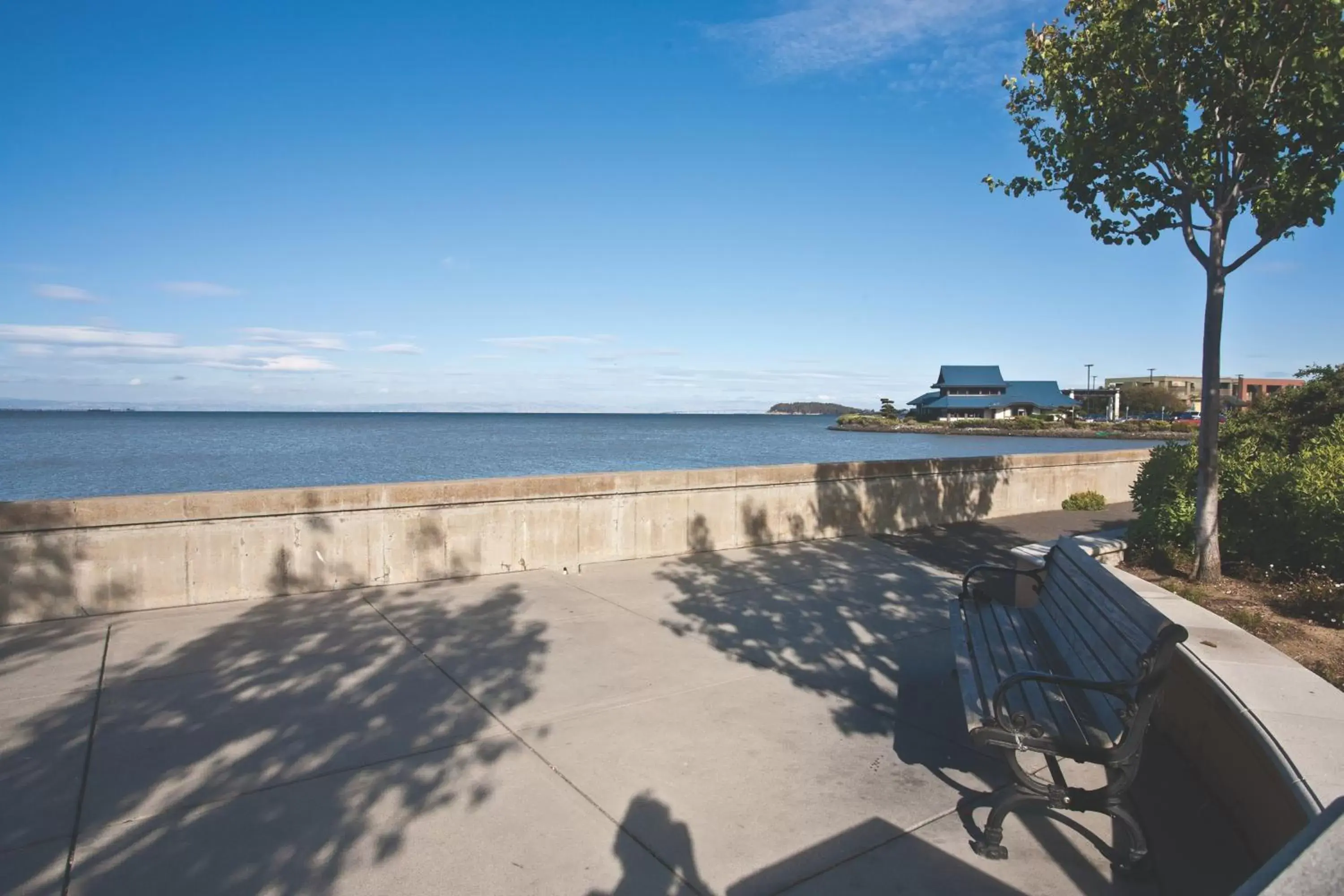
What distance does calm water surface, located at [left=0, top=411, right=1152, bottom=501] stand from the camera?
36.6 meters

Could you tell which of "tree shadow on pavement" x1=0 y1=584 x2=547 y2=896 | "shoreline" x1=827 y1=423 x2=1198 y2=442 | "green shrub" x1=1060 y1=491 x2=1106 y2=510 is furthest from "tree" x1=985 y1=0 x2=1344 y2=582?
"shoreline" x1=827 y1=423 x2=1198 y2=442

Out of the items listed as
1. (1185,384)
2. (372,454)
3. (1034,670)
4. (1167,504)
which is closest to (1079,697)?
(1034,670)

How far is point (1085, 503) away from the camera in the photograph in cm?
1518

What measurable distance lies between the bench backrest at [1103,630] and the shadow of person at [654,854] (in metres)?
1.86

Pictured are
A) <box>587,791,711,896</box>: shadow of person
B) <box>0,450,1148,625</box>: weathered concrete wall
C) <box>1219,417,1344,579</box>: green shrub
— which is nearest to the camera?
<box>587,791,711,896</box>: shadow of person

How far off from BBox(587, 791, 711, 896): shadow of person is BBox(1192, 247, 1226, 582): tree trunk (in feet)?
18.3

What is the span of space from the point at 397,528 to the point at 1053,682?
633cm

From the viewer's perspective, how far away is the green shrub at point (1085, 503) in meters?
15.1

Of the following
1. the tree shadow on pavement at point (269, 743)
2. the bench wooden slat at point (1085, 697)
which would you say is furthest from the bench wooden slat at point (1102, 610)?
the tree shadow on pavement at point (269, 743)

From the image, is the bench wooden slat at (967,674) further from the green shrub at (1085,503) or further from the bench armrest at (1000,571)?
the green shrub at (1085,503)

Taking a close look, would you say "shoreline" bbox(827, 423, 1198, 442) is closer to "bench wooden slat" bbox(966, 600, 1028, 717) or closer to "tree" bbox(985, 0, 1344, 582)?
"tree" bbox(985, 0, 1344, 582)

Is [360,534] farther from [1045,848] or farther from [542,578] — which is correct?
[1045,848]

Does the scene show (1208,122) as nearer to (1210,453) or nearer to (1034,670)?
(1210,453)

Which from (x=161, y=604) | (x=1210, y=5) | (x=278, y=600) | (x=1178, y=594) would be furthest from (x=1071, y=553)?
(x=161, y=604)
